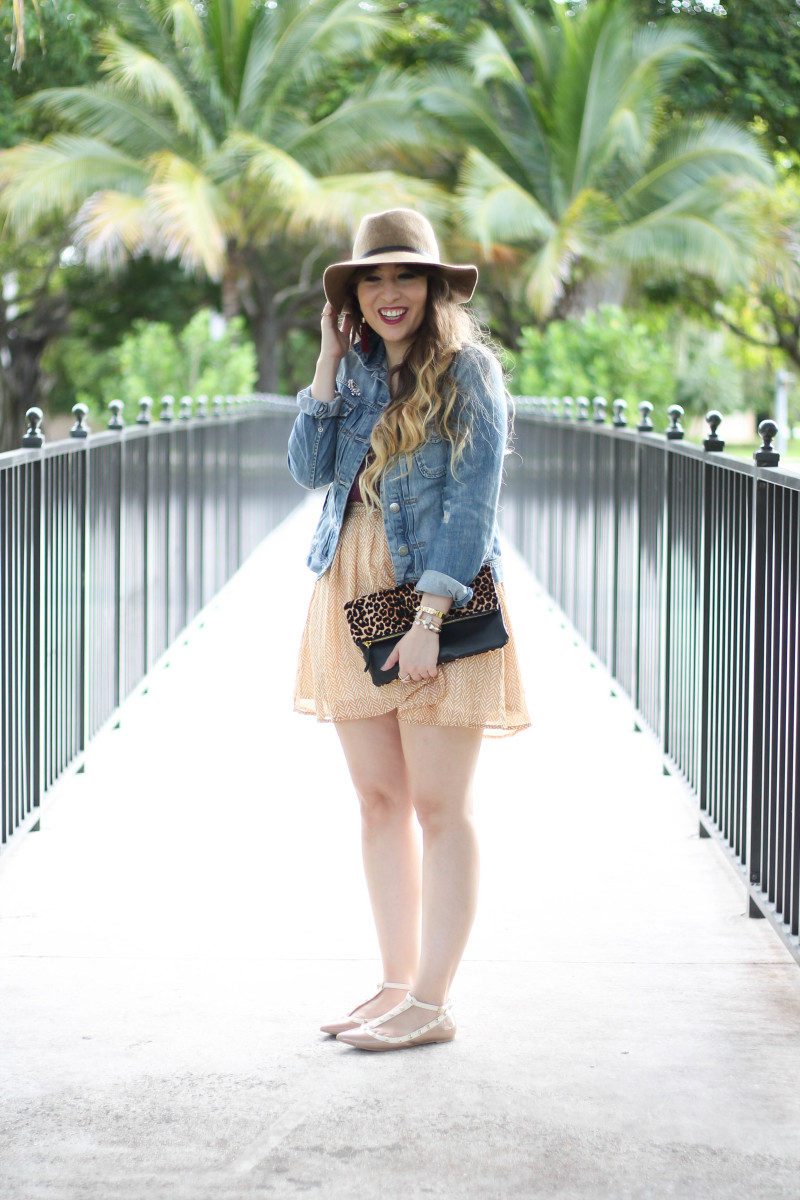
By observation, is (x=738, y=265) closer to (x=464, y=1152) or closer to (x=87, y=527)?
(x=87, y=527)

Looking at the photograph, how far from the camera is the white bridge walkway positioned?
2916 mm

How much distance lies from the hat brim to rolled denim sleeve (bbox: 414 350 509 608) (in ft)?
0.74

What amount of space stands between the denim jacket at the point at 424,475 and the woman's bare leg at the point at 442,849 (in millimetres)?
330

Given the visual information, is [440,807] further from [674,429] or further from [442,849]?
[674,429]

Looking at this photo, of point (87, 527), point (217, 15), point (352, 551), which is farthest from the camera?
point (217, 15)

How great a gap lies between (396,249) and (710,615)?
7.28 feet

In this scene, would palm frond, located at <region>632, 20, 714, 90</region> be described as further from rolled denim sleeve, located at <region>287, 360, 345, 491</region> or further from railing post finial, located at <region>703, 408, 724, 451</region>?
Result: rolled denim sleeve, located at <region>287, 360, 345, 491</region>

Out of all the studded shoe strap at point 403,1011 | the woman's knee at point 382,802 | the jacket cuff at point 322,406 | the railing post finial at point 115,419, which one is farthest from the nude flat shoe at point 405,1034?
the railing post finial at point 115,419

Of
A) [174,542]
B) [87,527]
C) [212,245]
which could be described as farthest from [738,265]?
[87,527]

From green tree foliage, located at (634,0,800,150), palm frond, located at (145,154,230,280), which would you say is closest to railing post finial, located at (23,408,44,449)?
palm frond, located at (145,154,230,280)

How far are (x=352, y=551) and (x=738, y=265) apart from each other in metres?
21.3

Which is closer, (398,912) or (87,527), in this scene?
(398,912)

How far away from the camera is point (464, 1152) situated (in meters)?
2.95

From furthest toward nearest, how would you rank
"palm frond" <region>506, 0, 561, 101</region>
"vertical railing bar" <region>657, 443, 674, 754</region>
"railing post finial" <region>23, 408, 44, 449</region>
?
"palm frond" <region>506, 0, 561, 101</region>
"vertical railing bar" <region>657, 443, 674, 754</region>
"railing post finial" <region>23, 408, 44, 449</region>
